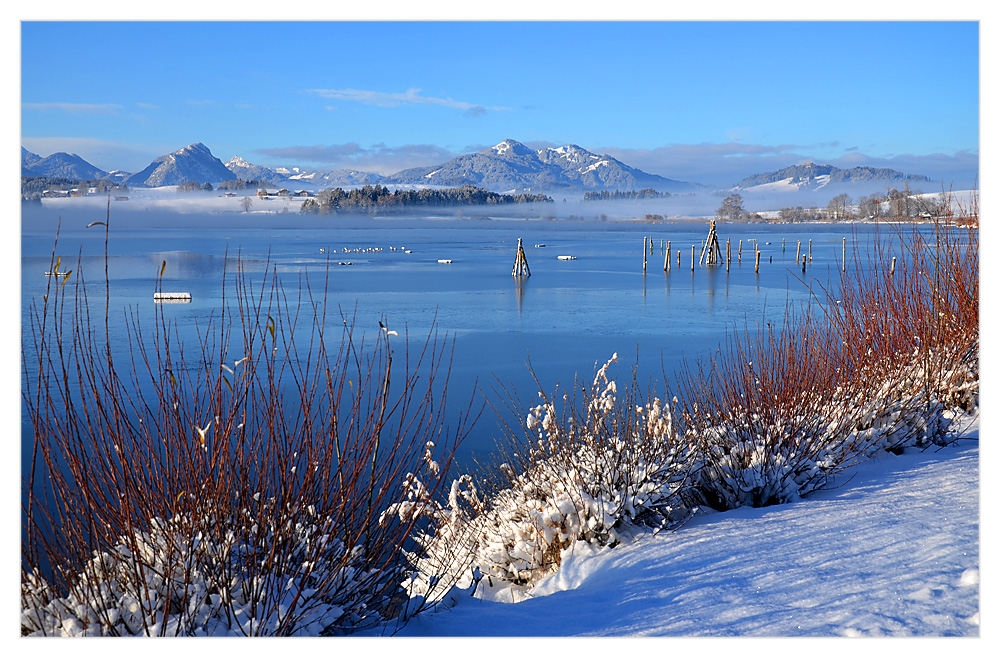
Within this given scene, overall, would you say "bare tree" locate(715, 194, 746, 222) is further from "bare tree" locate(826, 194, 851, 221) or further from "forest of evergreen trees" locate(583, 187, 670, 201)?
"forest of evergreen trees" locate(583, 187, 670, 201)

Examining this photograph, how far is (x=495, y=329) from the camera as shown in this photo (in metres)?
13.8

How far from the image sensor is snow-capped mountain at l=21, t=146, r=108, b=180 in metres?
3.38

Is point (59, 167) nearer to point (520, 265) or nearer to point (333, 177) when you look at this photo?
point (333, 177)

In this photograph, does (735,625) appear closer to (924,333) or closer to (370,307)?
(924,333)

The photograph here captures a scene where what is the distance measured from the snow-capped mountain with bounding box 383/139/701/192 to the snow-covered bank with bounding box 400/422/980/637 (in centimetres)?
321

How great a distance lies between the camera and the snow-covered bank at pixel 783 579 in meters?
2.64

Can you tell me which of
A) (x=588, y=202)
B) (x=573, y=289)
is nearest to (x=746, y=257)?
(x=573, y=289)

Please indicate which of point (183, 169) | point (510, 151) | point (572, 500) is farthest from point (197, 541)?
point (510, 151)

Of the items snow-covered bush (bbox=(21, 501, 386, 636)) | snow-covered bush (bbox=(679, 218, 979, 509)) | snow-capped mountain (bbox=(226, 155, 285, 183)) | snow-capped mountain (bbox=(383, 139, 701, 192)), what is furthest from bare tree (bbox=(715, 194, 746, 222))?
snow-covered bush (bbox=(21, 501, 386, 636))

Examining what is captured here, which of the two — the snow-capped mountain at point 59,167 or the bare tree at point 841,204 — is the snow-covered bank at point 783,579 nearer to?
the snow-capped mountain at point 59,167

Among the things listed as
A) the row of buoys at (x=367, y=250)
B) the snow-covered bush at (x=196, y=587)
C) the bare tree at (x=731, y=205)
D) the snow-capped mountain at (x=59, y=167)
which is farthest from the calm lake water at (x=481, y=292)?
the bare tree at (x=731, y=205)

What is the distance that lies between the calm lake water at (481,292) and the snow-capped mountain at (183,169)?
1.26 feet

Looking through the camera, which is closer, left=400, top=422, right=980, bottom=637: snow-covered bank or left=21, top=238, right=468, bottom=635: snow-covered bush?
left=21, top=238, right=468, bottom=635: snow-covered bush

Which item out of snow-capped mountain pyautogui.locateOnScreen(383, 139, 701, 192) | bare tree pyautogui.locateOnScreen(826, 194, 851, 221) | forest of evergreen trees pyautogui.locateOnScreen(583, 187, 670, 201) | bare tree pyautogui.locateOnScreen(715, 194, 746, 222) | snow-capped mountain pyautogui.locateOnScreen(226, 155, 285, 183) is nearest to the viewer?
snow-capped mountain pyautogui.locateOnScreen(226, 155, 285, 183)
